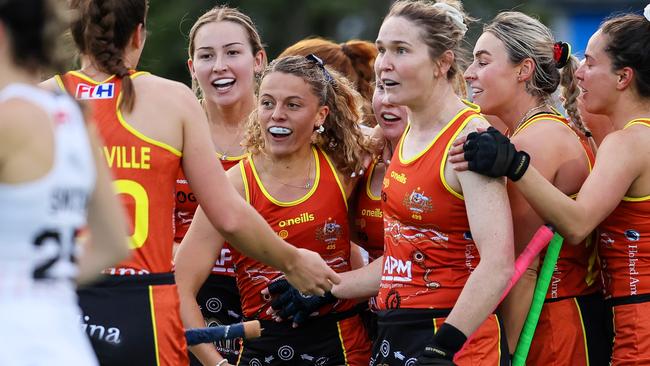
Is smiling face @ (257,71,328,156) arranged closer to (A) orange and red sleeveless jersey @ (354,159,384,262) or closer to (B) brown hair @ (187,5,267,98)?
(A) orange and red sleeveless jersey @ (354,159,384,262)

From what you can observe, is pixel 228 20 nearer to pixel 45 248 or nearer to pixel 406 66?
pixel 406 66

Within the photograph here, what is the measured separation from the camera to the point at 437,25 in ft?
15.2

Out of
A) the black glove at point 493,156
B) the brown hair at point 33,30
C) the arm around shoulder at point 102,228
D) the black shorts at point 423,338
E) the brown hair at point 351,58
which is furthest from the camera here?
the brown hair at point 351,58

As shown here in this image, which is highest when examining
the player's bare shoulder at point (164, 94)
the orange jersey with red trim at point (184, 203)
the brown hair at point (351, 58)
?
the brown hair at point (351, 58)

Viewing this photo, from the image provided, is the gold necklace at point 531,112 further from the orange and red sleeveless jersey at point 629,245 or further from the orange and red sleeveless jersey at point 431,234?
the orange and red sleeveless jersey at point 431,234

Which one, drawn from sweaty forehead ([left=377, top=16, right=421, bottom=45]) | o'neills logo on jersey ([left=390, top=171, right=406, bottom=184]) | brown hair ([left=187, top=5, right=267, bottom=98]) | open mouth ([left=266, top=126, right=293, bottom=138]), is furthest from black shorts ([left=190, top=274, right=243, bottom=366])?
sweaty forehead ([left=377, top=16, right=421, bottom=45])

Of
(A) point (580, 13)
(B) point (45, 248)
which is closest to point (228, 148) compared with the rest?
(B) point (45, 248)

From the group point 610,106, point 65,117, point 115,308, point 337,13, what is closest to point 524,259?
point 610,106

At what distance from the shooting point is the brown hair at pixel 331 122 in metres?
5.43

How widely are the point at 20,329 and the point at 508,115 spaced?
9.97 ft

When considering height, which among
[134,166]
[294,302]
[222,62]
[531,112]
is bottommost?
[294,302]

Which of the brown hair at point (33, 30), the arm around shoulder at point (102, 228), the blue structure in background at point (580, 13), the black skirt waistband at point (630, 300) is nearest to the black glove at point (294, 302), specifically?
the black skirt waistband at point (630, 300)

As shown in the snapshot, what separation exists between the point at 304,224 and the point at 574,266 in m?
1.24

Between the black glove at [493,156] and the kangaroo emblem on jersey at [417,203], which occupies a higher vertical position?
the black glove at [493,156]
